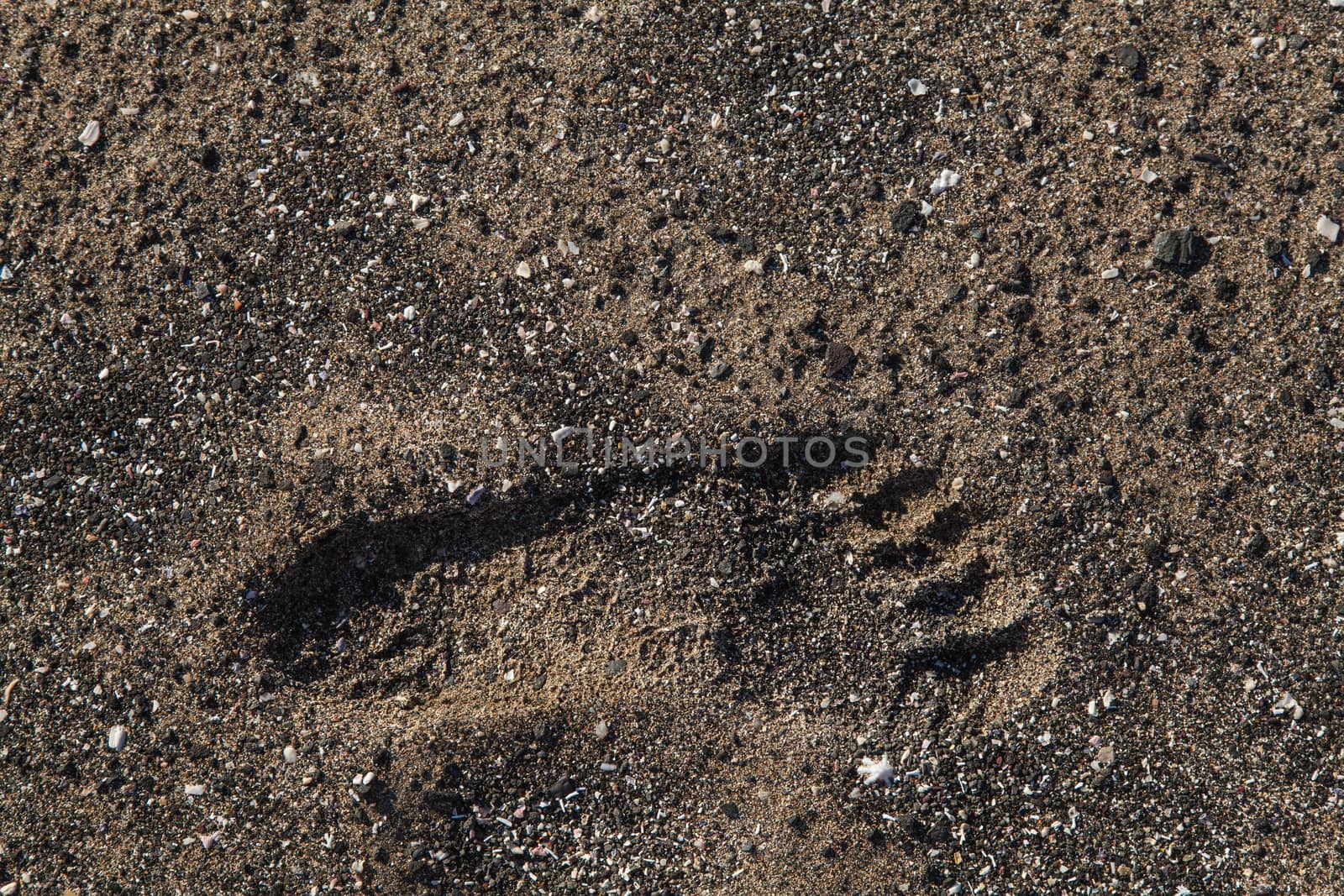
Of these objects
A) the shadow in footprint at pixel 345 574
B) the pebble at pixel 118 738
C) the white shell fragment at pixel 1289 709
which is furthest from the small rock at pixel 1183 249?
the pebble at pixel 118 738

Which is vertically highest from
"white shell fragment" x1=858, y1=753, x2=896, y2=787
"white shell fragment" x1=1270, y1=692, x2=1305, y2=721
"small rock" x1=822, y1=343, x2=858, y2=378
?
"small rock" x1=822, y1=343, x2=858, y2=378

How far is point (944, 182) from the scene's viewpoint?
6.61 feet

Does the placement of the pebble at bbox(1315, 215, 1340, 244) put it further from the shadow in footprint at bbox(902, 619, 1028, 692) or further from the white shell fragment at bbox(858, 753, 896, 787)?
the white shell fragment at bbox(858, 753, 896, 787)

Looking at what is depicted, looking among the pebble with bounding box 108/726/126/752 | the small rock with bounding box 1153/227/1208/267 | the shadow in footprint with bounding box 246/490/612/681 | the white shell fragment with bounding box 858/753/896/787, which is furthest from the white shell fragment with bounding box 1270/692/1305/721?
the pebble with bounding box 108/726/126/752

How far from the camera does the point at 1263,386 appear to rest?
6.34ft

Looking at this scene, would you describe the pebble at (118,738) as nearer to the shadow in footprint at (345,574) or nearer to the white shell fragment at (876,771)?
the shadow in footprint at (345,574)

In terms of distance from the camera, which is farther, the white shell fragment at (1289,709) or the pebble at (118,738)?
the pebble at (118,738)

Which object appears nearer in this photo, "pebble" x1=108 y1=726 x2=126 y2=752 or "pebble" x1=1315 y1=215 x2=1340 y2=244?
"pebble" x1=1315 y1=215 x2=1340 y2=244

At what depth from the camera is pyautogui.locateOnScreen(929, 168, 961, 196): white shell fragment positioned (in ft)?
6.61

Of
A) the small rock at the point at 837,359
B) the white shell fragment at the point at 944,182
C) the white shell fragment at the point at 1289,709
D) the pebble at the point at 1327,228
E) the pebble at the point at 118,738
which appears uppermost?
the white shell fragment at the point at 944,182

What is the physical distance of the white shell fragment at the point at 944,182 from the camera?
79.4 inches

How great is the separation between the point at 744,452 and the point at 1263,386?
121cm

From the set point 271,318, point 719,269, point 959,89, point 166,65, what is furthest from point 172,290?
point 959,89

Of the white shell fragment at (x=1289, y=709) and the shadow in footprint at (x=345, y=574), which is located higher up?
the shadow in footprint at (x=345, y=574)
